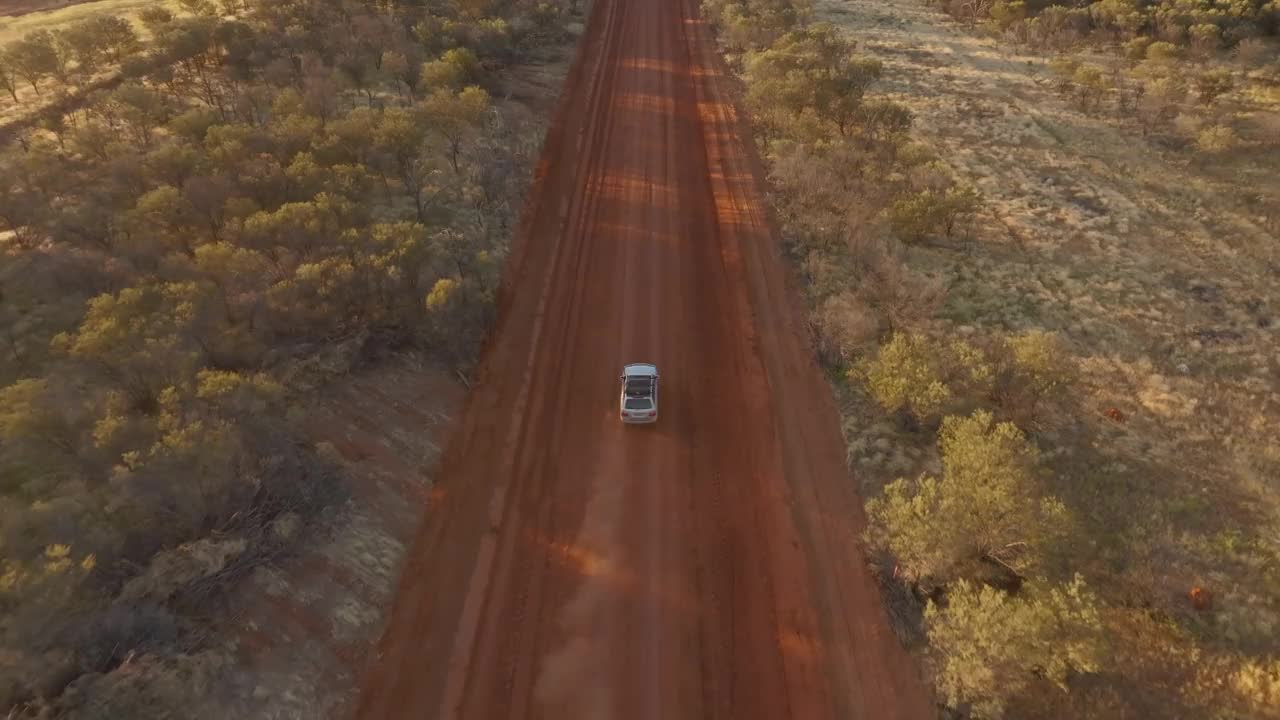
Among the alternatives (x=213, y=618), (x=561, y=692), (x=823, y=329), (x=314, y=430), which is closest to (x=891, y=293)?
(x=823, y=329)

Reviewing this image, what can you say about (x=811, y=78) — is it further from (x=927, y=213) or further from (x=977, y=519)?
(x=977, y=519)

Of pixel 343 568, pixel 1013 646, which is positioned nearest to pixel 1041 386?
pixel 1013 646

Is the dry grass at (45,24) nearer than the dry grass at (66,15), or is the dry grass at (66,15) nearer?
the dry grass at (45,24)

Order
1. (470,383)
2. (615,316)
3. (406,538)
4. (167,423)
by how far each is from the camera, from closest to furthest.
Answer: (167,423) → (406,538) → (470,383) → (615,316)

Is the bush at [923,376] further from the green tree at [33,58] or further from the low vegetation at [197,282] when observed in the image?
the green tree at [33,58]

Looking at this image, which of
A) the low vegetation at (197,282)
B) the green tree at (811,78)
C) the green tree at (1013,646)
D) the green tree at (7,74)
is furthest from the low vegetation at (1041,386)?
the green tree at (7,74)

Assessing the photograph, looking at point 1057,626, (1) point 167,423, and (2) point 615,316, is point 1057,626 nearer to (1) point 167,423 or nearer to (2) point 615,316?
(2) point 615,316

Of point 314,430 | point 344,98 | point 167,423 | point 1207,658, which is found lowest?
point 1207,658
